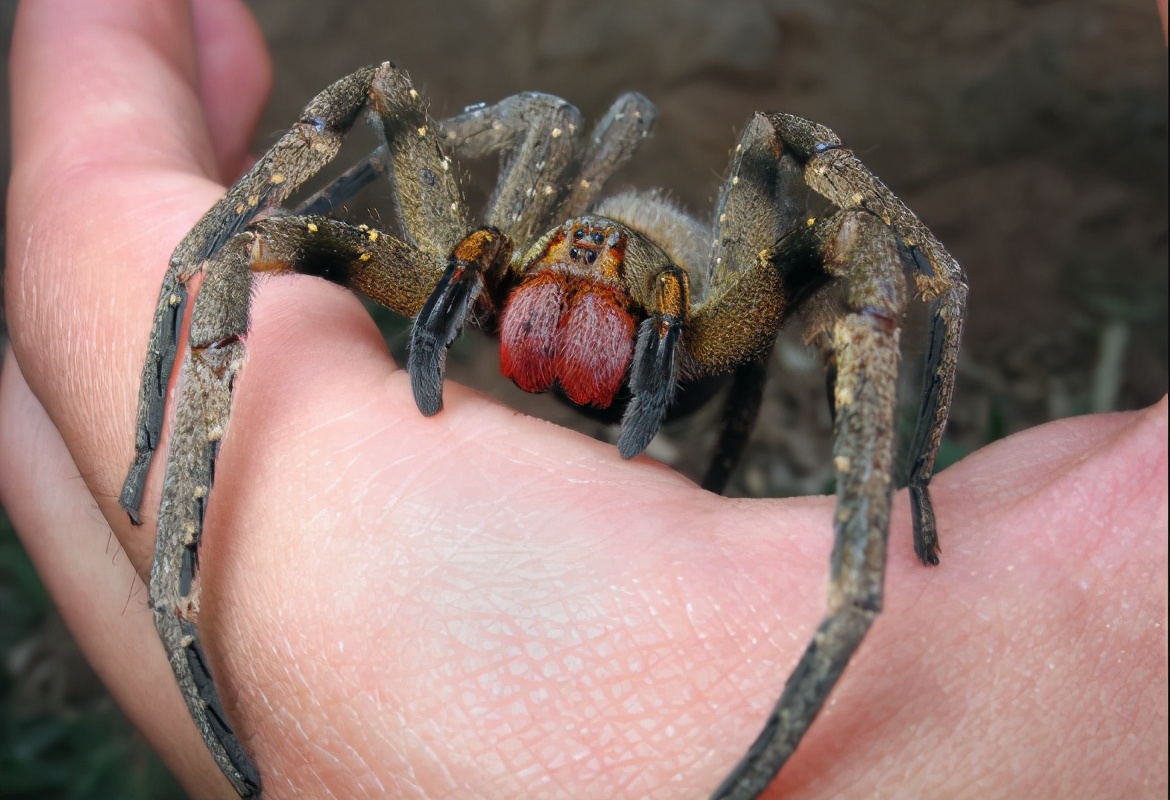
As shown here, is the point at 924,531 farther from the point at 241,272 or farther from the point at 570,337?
the point at 241,272

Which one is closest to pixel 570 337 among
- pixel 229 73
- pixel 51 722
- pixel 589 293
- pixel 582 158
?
pixel 589 293

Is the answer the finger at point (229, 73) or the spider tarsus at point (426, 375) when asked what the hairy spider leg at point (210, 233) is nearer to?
the spider tarsus at point (426, 375)

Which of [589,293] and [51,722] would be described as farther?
[51,722]

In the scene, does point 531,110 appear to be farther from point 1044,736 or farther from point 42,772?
point 42,772

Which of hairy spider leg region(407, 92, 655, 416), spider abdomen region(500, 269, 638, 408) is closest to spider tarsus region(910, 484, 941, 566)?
spider abdomen region(500, 269, 638, 408)

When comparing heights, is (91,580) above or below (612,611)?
below
